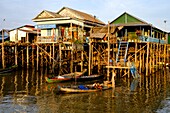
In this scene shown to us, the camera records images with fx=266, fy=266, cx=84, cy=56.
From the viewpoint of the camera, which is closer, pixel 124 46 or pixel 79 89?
pixel 79 89

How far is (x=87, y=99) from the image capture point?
21797 millimetres

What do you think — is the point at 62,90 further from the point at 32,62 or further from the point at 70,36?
the point at 32,62

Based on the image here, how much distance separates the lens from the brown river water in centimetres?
1897

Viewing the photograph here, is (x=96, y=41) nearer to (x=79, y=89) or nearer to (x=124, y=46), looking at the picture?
(x=124, y=46)

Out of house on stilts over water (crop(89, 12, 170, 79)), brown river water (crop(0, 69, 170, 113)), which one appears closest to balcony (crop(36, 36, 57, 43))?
house on stilts over water (crop(89, 12, 170, 79))

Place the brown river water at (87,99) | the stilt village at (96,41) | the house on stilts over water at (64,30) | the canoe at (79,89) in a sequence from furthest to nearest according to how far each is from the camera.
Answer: the house on stilts over water at (64,30), the stilt village at (96,41), the canoe at (79,89), the brown river water at (87,99)

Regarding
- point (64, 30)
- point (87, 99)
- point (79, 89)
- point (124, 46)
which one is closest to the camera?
point (87, 99)

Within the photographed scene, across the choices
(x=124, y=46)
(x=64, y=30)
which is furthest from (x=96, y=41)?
(x=64, y=30)

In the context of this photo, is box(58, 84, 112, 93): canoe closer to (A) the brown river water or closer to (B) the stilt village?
(A) the brown river water

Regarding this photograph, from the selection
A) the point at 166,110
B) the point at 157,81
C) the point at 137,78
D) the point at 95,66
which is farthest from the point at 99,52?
the point at 166,110

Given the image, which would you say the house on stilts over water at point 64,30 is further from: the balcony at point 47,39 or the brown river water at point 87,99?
the brown river water at point 87,99

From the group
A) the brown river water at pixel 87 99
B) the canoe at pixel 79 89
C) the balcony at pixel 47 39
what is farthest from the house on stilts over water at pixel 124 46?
the canoe at pixel 79 89

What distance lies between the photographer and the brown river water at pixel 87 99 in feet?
62.2

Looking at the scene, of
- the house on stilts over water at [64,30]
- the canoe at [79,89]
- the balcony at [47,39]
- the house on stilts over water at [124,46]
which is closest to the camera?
the canoe at [79,89]
